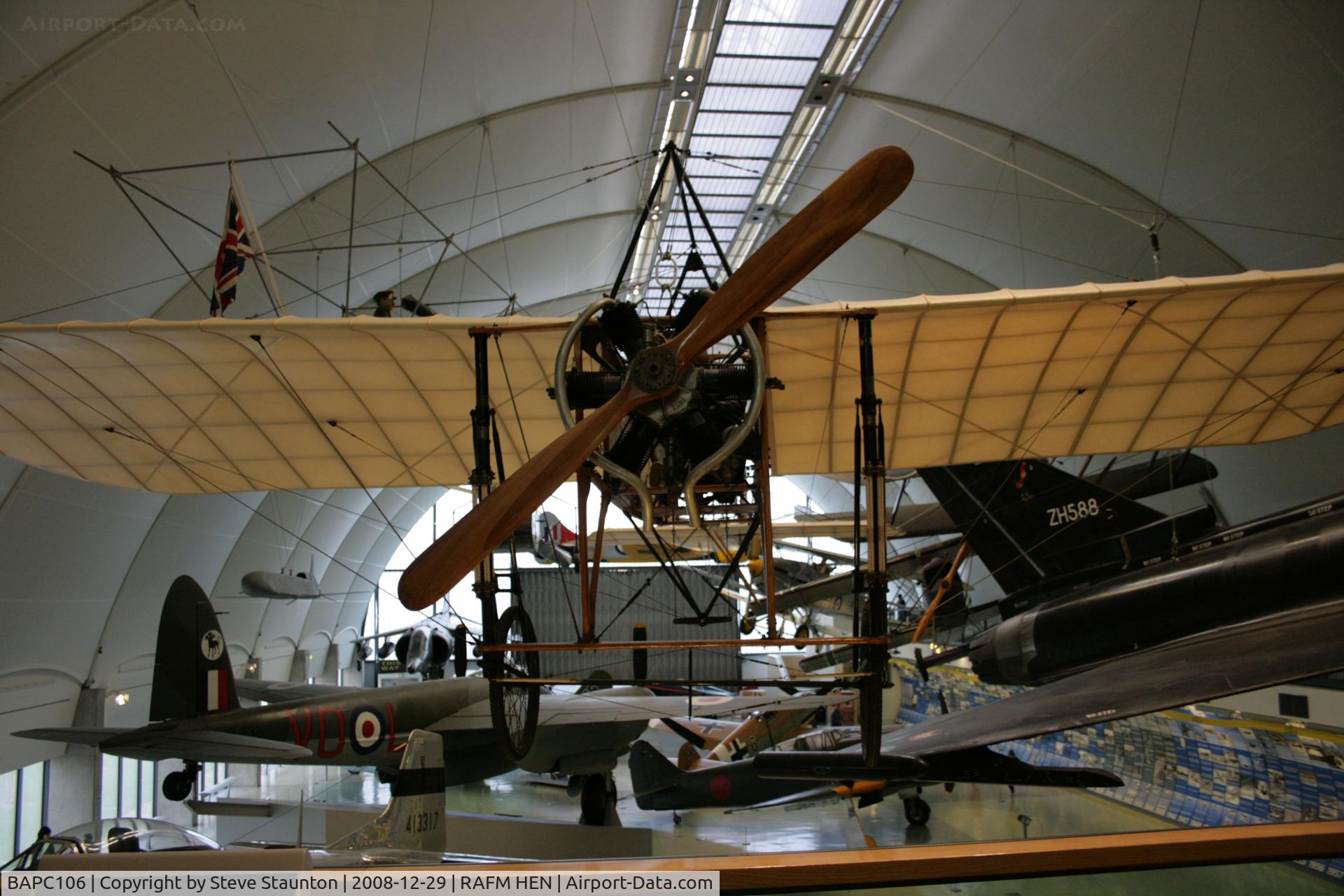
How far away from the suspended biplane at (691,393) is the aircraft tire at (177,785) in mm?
2413

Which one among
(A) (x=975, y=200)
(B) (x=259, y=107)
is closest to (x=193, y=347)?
(B) (x=259, y=107)

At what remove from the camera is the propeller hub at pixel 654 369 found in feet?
8.93

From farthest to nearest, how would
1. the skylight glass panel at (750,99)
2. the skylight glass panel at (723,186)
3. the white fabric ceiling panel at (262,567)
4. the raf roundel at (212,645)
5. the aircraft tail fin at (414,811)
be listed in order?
the skylight glass panel at (723,186), the white fabric ceiling panel at (262,567), the skylight glass panel at (750,99), the raf roundel at (212,645), the aircraft tail fin at (414,811)

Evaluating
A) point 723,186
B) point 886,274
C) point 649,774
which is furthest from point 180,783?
point 886,274

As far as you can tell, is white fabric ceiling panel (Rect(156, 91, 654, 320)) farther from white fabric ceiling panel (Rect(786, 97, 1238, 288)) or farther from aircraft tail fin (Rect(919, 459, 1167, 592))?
aircraft tail fin (Rect(919, 459, 1167, 592))

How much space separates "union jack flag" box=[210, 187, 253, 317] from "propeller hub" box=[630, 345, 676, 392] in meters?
4.52

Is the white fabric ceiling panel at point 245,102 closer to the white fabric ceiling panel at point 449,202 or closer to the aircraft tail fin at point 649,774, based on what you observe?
the white fabric ceiling panel at point 449,202

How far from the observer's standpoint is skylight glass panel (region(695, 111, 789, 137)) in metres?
12.0

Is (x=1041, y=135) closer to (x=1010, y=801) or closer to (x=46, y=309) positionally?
Answer: (x=1010, y=801)

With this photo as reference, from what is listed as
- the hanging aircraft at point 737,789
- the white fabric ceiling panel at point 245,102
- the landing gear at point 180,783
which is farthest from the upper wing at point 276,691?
the white fabric ceiling panel at point 245,102

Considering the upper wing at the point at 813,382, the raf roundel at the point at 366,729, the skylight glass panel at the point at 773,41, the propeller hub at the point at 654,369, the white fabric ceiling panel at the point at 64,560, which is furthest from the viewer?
the skylight glass panel at the point at 773,41

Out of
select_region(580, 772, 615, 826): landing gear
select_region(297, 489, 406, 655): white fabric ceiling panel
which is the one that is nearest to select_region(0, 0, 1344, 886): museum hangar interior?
select_region(580, 772, 615, 826): landing gear

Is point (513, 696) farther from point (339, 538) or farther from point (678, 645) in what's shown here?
point (339, 538)

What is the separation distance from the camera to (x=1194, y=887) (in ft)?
4.43
